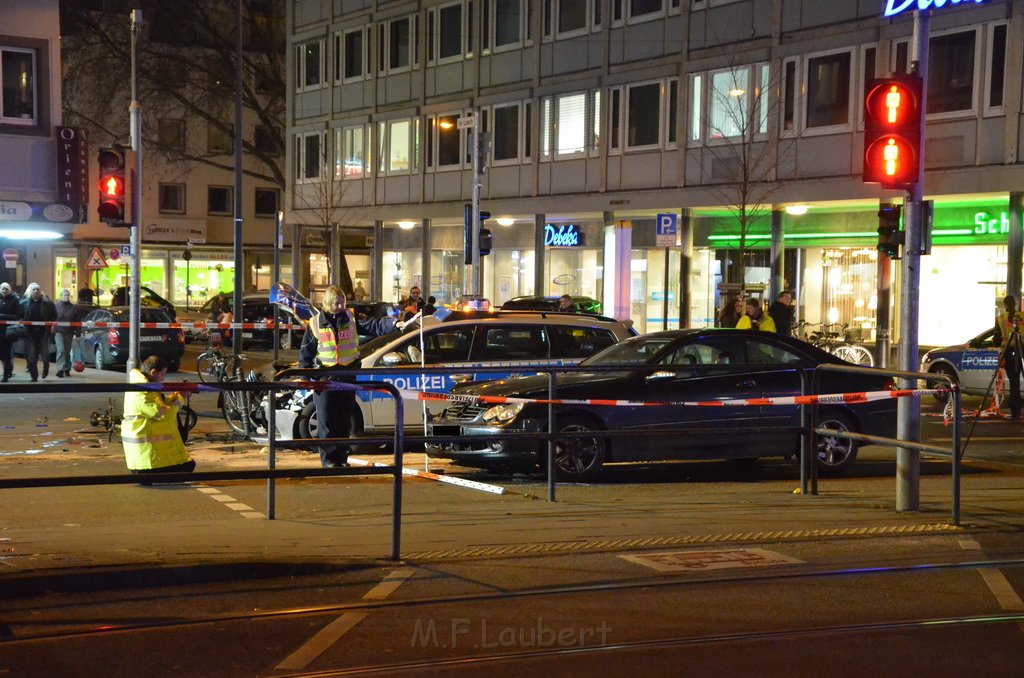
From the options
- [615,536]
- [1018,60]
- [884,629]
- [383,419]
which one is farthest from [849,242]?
[884,629]

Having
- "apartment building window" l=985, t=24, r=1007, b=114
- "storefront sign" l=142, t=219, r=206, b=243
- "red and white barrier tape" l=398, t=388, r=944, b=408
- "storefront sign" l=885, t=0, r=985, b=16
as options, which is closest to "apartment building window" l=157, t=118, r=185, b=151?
"storefront sign" l=142, t=219, r=206, b=243

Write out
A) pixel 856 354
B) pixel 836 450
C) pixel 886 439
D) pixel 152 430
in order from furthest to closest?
pixel 856 354 → pixel 836 450 → pixel 152 430 → pixel 886 439

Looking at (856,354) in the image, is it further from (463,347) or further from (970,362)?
(463,347)

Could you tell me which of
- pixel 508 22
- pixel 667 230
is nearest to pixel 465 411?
pixel 667 230

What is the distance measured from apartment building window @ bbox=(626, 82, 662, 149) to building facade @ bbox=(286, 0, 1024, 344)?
56mm

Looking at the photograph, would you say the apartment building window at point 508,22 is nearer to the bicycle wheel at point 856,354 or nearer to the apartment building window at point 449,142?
the apartment building window at point 449,142

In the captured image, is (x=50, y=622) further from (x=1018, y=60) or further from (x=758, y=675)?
(x=1018, y=60)

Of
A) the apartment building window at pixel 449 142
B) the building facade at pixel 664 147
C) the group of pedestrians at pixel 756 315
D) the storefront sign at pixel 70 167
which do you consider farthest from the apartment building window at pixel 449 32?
the group of pedestrians at pixel 756 315

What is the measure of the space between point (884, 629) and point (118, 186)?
14.1 m

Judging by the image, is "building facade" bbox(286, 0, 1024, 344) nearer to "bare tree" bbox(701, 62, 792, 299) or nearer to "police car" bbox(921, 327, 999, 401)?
"bare tree" bbox(701, 62, 792, 299)

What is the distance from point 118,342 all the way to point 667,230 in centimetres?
1171

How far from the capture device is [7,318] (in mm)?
23172

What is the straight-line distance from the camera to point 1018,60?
84.9 ft

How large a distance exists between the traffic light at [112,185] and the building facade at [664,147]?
10400 mm
